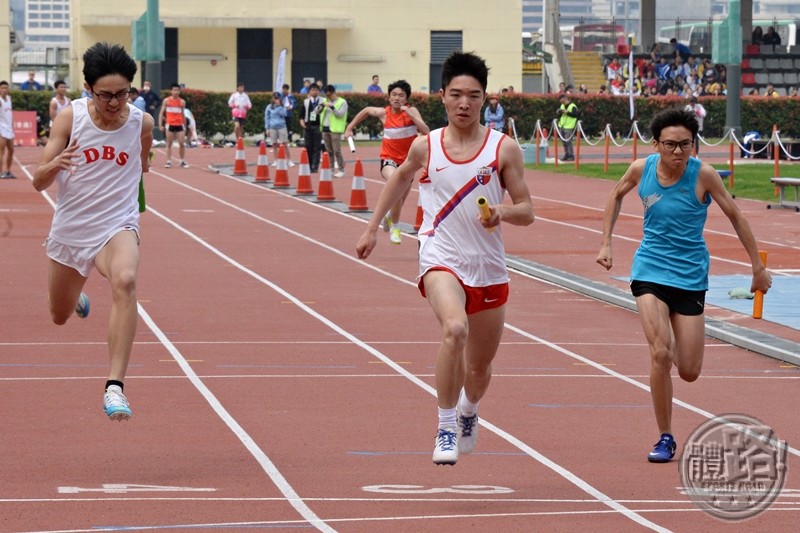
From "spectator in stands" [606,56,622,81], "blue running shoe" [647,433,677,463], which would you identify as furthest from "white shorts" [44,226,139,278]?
"spectator in stands" [606,56,622,81]

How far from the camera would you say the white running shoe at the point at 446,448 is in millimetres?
7496

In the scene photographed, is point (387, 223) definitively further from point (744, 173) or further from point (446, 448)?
point (744, 173)

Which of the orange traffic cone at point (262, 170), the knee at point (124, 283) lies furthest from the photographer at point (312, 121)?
the knee at point (124, 283)

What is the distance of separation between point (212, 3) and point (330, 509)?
5627cm

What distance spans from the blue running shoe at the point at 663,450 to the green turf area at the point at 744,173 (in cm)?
1987

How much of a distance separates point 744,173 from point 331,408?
84.2ft

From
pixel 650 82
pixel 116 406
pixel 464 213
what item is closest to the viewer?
pixel 464 213

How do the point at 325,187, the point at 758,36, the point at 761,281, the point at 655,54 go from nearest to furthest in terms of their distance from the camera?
1. the point at 761,281
2. the point at 325,187
3. the point at 655,54
4. the point at 758,36

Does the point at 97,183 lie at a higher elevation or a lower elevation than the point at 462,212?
higher

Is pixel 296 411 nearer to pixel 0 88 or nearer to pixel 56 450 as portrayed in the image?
pixel 56 450

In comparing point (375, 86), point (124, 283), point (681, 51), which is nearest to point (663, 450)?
point (124, 283)

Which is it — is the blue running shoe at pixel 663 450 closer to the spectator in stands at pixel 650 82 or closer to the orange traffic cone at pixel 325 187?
the orange traffic cone at pixel 325 187

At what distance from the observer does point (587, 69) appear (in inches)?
2584

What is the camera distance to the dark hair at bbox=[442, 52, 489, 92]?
25.8ft
